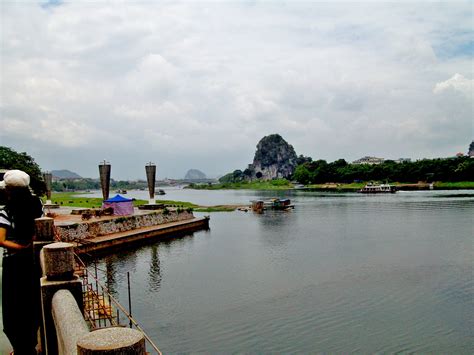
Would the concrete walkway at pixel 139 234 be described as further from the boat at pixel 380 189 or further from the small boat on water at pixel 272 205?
the boat at pixel 380 189

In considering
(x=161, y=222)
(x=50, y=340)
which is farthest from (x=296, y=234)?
(x=50, y=340)

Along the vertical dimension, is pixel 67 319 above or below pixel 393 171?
below

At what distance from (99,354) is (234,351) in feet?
35.3

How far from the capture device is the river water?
41.5 ft

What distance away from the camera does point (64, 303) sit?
348 centimetres

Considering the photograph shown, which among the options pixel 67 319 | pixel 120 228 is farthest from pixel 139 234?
pixel 67 319

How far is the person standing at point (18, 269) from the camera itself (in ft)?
13.4

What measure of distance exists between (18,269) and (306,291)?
14283mm

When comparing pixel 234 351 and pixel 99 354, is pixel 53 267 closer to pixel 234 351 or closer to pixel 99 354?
pixel 99 354

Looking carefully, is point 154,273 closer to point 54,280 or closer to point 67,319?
point 54,280

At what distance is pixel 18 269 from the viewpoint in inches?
166

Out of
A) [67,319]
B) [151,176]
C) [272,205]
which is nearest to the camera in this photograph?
[67,319]

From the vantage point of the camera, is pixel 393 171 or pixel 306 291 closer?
pixel 306 291

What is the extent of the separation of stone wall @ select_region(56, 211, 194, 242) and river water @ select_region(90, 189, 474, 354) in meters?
3.16
